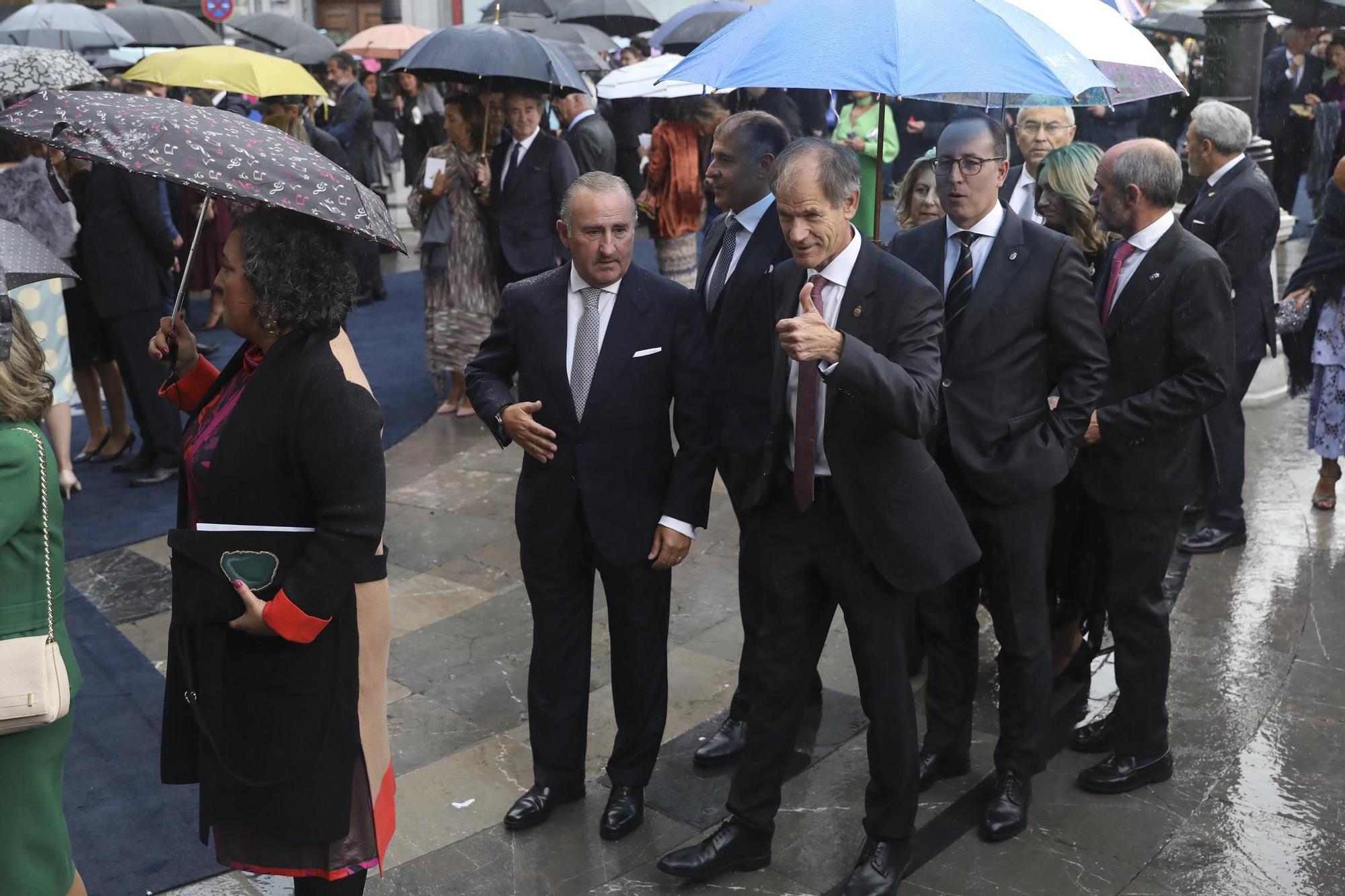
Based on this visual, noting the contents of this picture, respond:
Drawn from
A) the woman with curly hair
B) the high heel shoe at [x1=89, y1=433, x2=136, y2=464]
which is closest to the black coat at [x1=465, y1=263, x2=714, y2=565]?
the woman with curly hair

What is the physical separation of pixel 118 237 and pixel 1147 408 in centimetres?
551

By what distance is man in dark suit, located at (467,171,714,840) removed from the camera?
3834mm

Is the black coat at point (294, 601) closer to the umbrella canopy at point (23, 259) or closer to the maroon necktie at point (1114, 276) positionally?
the umbrella canopy at point (23, 259)

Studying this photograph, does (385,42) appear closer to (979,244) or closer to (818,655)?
(979,244)

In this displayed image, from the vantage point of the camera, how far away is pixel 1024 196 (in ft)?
18.2

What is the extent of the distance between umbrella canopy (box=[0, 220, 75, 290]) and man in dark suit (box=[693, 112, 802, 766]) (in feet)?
5.78

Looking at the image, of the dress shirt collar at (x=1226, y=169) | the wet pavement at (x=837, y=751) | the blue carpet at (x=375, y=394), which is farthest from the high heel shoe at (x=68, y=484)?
the dress shirt collar at (x=1226, y=169)

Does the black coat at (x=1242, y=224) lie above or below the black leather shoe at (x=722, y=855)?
above

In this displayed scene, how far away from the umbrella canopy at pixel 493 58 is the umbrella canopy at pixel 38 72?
157 centimetres

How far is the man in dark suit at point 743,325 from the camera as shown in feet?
13.1

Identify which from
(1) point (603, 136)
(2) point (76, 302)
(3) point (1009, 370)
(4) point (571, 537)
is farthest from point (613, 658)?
(1) point (603, 136)

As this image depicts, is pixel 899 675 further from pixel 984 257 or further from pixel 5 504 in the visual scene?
pixel 5 504

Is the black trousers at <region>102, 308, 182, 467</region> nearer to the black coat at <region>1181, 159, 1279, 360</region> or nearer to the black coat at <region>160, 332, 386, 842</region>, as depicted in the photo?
the black coat at <region>160, 332, 386, 842</region>

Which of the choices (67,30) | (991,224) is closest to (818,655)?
(991,224)
